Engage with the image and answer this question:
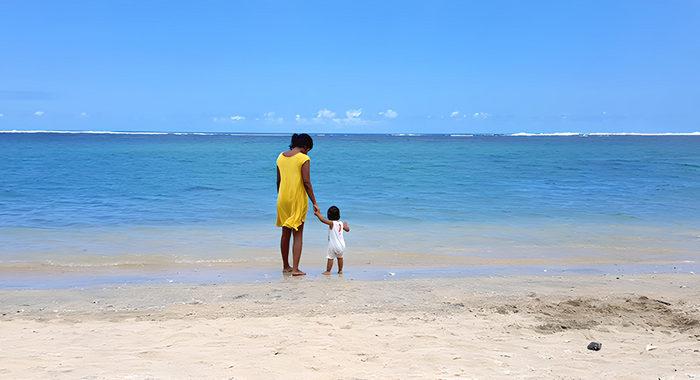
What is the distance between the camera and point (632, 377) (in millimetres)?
3281

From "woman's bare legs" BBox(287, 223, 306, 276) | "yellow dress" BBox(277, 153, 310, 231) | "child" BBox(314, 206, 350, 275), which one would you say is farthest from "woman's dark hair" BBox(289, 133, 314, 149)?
"woman's bare legs" BBox(287, 223, 306, 276)

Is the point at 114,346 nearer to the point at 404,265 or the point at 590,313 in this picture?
the point at 590,313

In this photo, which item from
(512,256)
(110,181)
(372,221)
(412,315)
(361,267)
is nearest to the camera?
(412,315)

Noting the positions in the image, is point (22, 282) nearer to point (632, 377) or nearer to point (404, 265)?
point (404, 265)

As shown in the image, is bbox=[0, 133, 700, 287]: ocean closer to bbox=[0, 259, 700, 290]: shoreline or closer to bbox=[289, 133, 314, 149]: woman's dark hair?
bbox=[0, 259, 700, 290]: shoreline

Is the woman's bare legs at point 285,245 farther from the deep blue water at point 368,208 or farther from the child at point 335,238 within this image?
the deep blue water at point 368,208

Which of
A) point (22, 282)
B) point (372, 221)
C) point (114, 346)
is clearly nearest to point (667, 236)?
point (372, 221)

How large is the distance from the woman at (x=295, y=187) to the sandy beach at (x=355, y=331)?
2.36 feet

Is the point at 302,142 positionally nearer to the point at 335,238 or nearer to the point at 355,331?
the point at 335,238

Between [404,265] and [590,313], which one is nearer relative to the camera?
[590,313]

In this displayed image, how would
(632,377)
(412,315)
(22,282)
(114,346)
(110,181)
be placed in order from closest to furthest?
(632,377) → (114,346) → (412,315) → (22,282) → (110,181)

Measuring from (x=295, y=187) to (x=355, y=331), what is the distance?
250cm

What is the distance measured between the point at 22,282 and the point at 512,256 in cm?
658

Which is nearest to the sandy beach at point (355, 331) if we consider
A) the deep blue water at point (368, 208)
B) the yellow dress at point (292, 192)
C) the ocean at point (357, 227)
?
the yellow dress at point (292, 192)
